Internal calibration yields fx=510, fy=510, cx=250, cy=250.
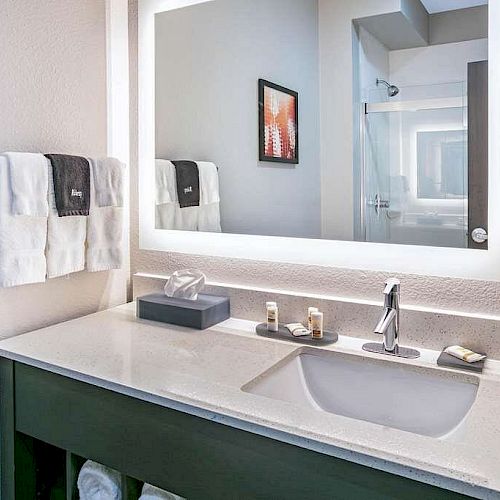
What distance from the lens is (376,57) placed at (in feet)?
4.51

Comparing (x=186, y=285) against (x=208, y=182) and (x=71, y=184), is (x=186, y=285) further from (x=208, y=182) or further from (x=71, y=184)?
(x=71, y=184)

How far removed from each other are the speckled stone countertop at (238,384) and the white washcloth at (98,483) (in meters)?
0.26

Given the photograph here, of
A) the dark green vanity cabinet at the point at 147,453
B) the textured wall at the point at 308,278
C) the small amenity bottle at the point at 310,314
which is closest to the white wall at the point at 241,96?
the textured wall at the point at 308,278

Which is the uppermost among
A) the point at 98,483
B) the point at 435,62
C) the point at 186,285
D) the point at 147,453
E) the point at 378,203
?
the point at 435,62

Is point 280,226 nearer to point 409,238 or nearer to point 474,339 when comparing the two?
point 409,238

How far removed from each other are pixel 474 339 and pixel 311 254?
50 centimetres

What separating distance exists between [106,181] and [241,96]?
512mm

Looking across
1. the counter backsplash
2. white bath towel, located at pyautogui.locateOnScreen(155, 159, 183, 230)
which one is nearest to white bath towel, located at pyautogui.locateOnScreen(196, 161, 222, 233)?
white bath towel, located at pyautogui.locateOnScreen(155, 159, 183, 230)

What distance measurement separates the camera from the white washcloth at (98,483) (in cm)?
126

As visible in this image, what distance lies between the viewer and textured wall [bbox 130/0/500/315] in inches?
50.6

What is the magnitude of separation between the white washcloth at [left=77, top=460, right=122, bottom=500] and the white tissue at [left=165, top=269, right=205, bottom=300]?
1.81 ft

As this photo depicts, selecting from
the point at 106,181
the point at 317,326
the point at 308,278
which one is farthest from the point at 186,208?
the point at 317,326

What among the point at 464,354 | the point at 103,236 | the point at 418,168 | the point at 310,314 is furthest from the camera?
the point at 103,236

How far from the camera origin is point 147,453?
43.8 inches
